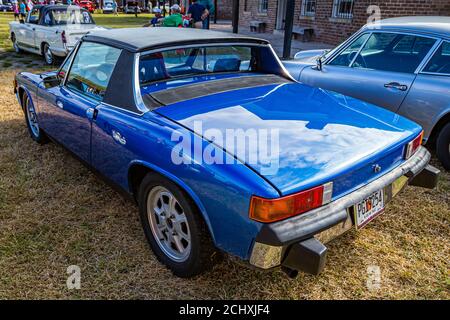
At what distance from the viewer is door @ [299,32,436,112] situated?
4016mm

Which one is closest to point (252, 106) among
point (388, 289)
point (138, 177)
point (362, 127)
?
point (362, 127)

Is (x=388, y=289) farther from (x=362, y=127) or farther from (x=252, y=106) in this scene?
(x=252, y=106)

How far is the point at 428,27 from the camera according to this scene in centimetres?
404

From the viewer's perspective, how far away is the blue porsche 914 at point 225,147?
1.91 meters

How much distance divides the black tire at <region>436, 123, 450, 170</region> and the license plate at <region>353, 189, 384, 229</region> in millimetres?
1988

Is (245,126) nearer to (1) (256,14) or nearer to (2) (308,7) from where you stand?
(2) (308,7)

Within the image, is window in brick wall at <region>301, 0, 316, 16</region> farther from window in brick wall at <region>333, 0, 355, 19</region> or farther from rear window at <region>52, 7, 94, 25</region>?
rear window at <region>52, 7, 94, 25</region>

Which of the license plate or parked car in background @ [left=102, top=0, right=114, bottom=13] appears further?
parked car in background @ [left=102, top=0, right=114, bottom=13]

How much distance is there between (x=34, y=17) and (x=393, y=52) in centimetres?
954

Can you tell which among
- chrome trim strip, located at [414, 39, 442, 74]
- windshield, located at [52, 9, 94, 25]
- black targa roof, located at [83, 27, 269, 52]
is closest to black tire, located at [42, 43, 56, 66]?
windshield, located at [52, 9, 94, 25]

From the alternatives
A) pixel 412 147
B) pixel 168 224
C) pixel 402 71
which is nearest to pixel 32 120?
pixel 168 224

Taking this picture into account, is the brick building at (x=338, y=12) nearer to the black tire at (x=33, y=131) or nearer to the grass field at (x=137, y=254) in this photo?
the grass field at (x=137, y=254)

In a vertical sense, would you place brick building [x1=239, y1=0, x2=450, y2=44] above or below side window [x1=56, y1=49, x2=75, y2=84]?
above

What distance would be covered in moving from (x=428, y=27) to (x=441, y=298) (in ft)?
9.65
